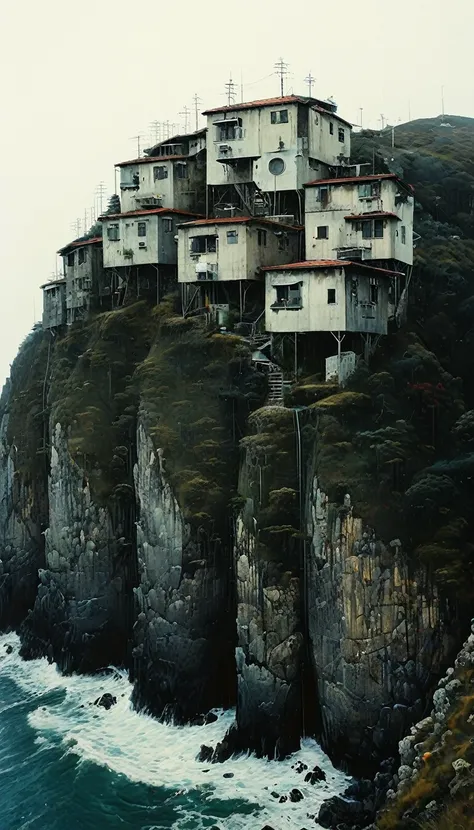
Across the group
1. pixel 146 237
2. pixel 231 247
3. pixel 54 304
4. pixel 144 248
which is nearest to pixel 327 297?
pixel 231 247

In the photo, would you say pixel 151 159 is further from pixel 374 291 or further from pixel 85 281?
pixel 374 291

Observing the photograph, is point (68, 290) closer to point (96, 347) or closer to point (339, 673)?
point (96, 347)

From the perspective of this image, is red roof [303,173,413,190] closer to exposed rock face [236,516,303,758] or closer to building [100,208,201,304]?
building [100,208,201,304]

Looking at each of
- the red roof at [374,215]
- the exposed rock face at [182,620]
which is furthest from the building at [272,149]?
the exposed rock face at [182,620]

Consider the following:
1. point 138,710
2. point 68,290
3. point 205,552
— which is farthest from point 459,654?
point 68,290

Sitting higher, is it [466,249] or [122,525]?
[466,249]

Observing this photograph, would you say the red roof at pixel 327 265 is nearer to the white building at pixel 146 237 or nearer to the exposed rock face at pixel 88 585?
the white building at pixel 146 237

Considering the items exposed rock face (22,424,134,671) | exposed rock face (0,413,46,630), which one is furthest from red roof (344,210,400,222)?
exposed rock face (0,413,46,630)
